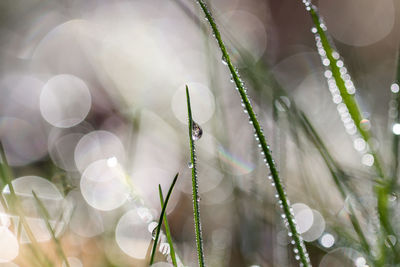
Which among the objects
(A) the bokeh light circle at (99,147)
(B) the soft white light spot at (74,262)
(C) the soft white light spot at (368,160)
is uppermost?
(A) the bokeh light circle at (99,147)

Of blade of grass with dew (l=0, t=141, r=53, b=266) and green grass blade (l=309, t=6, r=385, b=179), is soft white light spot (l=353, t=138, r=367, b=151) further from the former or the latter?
blade of grass with dew (l=0, t=141, r=53, b=266)

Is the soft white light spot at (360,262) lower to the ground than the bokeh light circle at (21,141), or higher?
lower

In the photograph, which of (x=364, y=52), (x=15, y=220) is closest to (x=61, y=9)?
(x=364, y=52)

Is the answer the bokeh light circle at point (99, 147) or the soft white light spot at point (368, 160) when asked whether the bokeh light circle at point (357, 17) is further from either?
the soft white light spot at point (368, 160)

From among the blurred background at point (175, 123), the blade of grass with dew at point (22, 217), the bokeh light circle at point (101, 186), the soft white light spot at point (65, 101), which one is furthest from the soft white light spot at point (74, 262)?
the soft white light spot at point (65, 101)

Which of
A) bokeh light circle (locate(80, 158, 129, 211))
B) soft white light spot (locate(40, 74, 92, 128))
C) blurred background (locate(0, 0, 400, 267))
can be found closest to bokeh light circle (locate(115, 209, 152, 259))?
blurred background (locate(0, 0, 400, 267))

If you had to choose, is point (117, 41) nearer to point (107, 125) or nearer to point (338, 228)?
point (107, 125)

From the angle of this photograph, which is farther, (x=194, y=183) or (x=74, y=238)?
(x=74, y=238)
